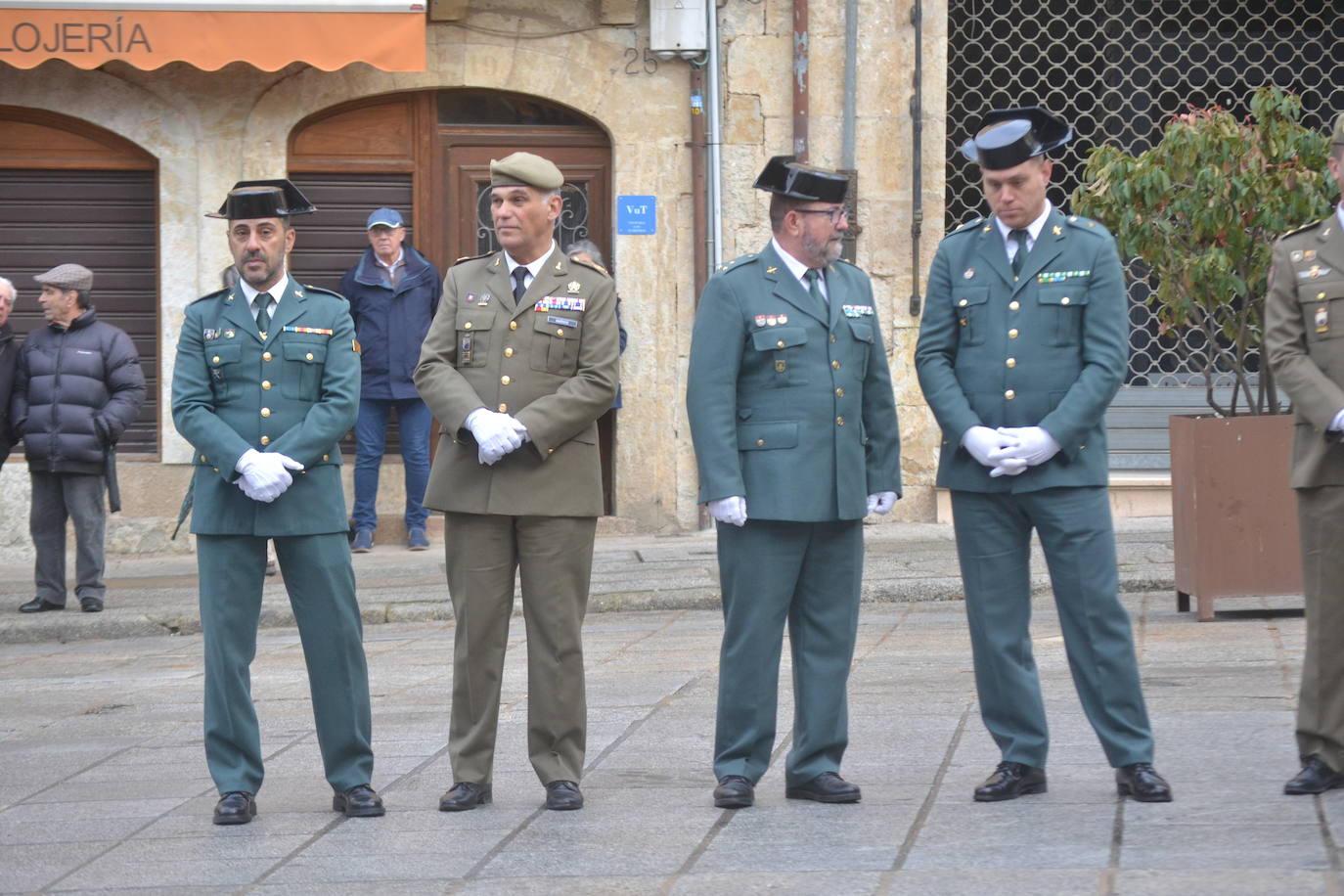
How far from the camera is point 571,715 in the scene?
5.80m

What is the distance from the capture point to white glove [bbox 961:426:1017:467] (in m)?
5.52

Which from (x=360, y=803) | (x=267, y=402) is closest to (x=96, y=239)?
(x=267, y=402)

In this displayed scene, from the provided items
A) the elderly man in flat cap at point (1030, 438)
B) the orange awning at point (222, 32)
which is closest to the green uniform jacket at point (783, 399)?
the elderly man in flat cap at point (1030, 438)

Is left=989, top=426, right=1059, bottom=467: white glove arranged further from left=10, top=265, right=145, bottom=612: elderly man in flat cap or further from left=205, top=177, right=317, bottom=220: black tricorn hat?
left=10, top=265, right=145, bottom=612: elderly man in flat cap

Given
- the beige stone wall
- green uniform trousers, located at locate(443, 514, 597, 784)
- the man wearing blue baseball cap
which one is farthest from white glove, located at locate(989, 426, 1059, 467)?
the beige stone wall

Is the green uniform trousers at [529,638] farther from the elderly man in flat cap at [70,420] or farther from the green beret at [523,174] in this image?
the elderly man in flat cap at [70,420]

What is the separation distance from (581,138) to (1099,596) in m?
8.60

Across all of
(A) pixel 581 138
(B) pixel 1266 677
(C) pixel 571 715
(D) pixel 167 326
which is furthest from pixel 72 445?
(B) pixel 1266 677

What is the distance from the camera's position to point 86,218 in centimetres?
1344

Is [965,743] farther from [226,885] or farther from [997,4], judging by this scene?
[997,4]

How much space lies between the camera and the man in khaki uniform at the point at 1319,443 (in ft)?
18.2

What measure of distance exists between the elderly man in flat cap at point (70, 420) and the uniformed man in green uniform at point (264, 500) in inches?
209

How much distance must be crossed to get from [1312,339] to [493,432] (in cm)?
244

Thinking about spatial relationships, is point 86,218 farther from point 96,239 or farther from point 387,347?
point 387,347
